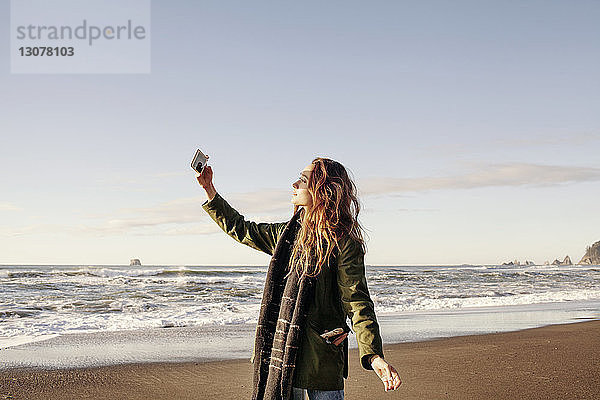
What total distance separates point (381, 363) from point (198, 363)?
4915 mm

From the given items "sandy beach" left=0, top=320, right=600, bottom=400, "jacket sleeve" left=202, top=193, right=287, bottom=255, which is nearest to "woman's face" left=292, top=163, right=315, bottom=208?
"jacket sleeve" left=202, top=193, right=287, bottom=255

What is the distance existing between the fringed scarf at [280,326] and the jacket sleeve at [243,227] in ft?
0.63

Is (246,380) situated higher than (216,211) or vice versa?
(216,211)

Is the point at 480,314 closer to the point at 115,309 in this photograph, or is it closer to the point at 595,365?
the point at 595,365

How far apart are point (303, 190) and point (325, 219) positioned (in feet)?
0.62

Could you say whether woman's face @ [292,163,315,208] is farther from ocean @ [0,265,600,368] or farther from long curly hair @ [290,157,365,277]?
ocean @ [0,265,600,368]

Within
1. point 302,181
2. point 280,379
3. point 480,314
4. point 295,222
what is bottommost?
point 480,314

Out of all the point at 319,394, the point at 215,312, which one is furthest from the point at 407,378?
the point at 215,312

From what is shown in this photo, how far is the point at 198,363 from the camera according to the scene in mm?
7035

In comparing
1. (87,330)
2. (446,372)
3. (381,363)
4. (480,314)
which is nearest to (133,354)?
(87,330)

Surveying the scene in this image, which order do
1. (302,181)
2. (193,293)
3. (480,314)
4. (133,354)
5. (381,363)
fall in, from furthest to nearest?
1. (193,293)
2. (480,314)
3. (133,354)
4. (302,181)
5. (381,363)

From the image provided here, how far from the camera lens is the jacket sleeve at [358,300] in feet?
8.39

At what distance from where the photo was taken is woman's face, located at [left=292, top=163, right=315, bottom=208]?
2820mm

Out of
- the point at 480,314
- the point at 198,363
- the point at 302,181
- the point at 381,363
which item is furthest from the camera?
the point at 480,314
